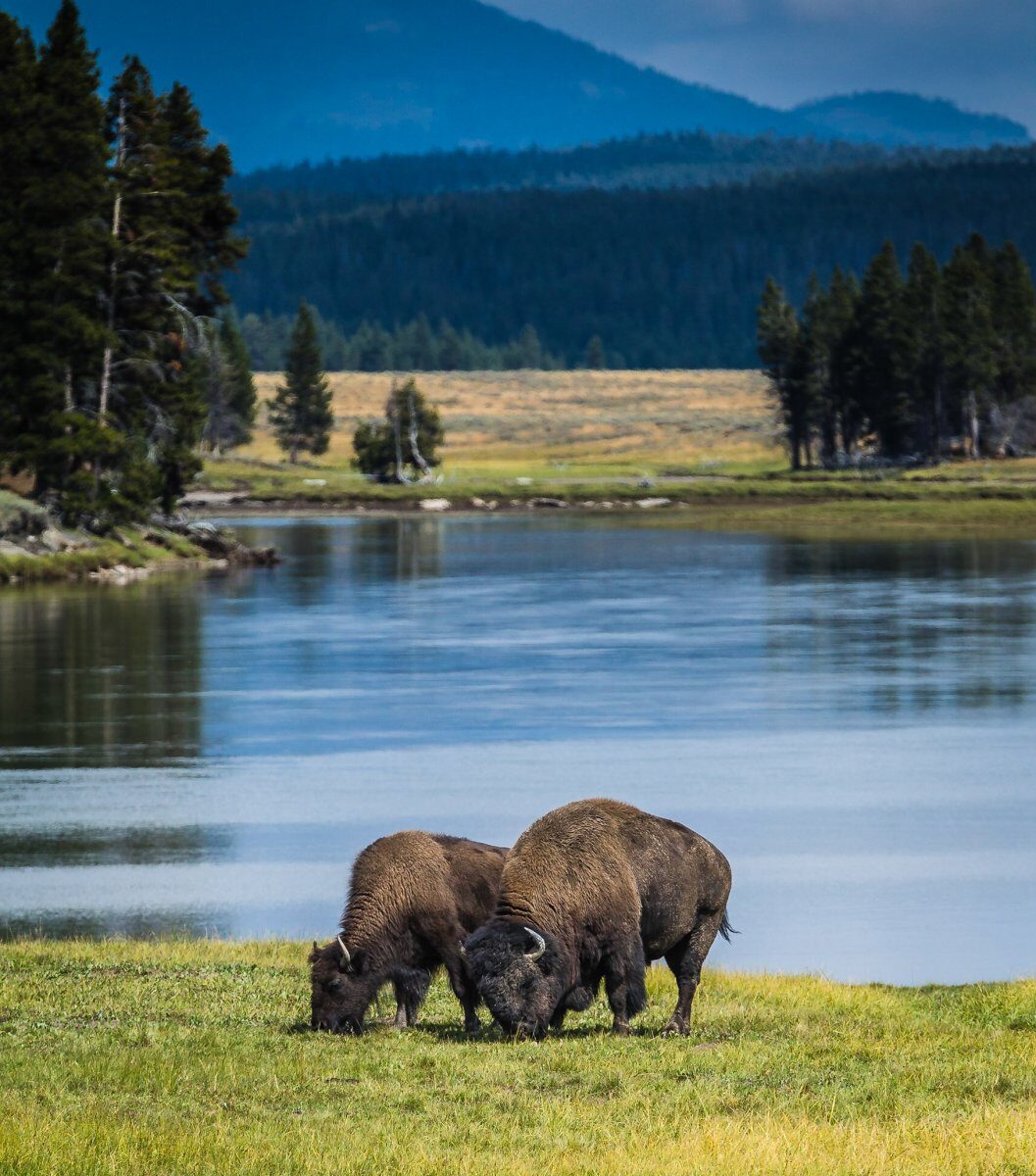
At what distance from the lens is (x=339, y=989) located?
470 inches

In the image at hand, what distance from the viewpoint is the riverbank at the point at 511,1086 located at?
355 inches

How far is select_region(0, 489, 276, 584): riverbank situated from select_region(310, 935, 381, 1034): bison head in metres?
51.2

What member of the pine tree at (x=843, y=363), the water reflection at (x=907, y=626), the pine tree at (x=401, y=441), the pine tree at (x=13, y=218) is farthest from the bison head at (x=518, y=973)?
the pine tree at (x=843, y=363)

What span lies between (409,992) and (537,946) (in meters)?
1.53

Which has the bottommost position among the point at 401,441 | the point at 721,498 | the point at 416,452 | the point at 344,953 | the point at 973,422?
the point at 344,953

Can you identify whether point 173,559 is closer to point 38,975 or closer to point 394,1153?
point 38,975

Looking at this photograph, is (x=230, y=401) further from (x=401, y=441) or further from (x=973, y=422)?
(x=973, y=422)

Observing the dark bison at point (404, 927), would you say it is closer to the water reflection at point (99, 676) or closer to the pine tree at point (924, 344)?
the water reflection at point (99, 676)

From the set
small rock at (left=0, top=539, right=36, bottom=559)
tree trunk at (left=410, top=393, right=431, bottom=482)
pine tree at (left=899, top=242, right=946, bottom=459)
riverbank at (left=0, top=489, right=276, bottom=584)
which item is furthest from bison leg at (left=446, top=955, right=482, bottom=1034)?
pine tree at (left=899, top=242, right=946, bottom=459)

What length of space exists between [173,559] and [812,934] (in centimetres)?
5318

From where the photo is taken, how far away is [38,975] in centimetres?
1427

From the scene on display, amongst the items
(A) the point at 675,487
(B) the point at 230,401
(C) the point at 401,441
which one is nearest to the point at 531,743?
(A) the point at 675,487

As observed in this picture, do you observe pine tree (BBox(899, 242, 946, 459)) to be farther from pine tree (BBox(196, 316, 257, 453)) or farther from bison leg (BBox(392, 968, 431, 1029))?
bison leg (BBox(392, 968, 431, 1029))

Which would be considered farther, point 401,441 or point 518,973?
point 401,441
